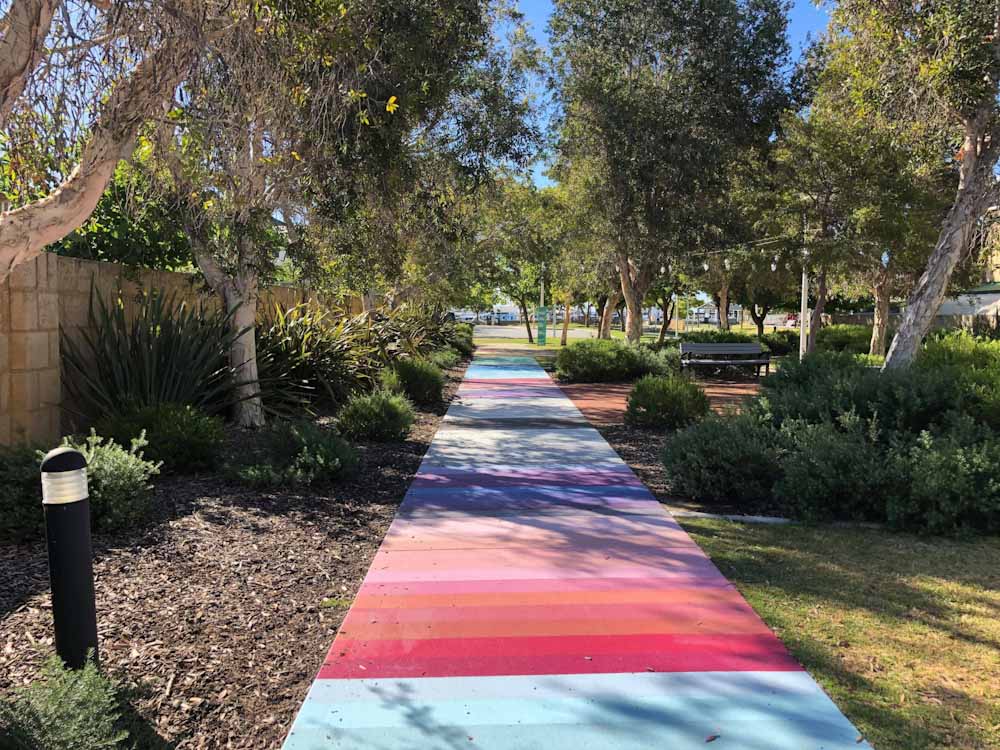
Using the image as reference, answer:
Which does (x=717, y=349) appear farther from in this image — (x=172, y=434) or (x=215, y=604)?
(x=215, y=604)

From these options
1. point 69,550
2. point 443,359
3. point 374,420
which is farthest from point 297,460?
point 443,359

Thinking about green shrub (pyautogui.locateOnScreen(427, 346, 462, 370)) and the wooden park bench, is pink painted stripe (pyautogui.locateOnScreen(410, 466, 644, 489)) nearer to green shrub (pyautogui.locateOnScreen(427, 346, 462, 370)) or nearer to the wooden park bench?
green shrub (pyautogui.locateOnScreen(427, 346, 462, 370))

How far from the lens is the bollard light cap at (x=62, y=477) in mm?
2701

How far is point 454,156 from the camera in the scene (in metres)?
10.4

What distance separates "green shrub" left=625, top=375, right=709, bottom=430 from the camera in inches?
405

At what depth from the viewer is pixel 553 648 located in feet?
12.1

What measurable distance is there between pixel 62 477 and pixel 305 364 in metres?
8.07

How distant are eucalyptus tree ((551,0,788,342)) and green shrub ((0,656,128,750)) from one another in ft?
45.9

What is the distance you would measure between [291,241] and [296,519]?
4.54m

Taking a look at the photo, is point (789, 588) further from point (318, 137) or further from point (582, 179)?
point (582, 179)

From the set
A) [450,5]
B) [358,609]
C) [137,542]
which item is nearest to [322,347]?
[450,5]

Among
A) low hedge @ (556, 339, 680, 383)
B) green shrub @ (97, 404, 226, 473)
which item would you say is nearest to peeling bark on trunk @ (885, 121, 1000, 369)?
green shrub @ (97, 404, 226, 473)

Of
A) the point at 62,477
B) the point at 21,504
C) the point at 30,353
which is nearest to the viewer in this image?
the point at 62,477

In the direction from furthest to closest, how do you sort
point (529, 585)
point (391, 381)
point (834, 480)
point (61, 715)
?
point (391, 381)
point (834, 480)
point (529, 585)
point (61, 715)
